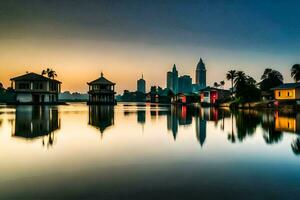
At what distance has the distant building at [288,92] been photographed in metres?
65.5

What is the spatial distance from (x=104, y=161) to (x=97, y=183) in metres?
2.96

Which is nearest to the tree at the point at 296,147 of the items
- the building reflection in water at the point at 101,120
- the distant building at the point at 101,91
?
the building reflection in water at the point at 101,120

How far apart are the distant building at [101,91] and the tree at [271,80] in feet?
177

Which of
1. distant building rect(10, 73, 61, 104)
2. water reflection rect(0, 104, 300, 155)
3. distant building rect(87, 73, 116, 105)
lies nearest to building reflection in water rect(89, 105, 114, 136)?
water reflection rect(0, 104, 300, 155)

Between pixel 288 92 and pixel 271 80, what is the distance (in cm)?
3554

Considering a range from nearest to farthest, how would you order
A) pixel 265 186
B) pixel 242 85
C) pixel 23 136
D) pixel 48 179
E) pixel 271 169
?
pixel 265 186
pixel 48 179
pixel 271 169
pixel 23 136
pixel 242 85

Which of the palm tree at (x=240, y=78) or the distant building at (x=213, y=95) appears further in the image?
the distant building at (x=213, y=95)

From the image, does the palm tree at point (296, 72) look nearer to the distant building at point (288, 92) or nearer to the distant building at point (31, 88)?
the distant building at point (288, 92)

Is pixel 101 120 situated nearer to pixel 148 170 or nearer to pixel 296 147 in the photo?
pixel 296 147

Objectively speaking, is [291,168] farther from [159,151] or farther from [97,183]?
[97,183]

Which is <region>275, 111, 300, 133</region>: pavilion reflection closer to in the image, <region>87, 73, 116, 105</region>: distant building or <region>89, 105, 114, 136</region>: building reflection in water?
<region>89, 105, 114, 136</region>: building reflection in water

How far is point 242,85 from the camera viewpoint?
79.9 metres

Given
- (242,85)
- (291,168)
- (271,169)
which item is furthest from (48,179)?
(242,85)

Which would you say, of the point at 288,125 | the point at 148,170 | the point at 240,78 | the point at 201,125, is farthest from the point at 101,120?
the point at 240,78
